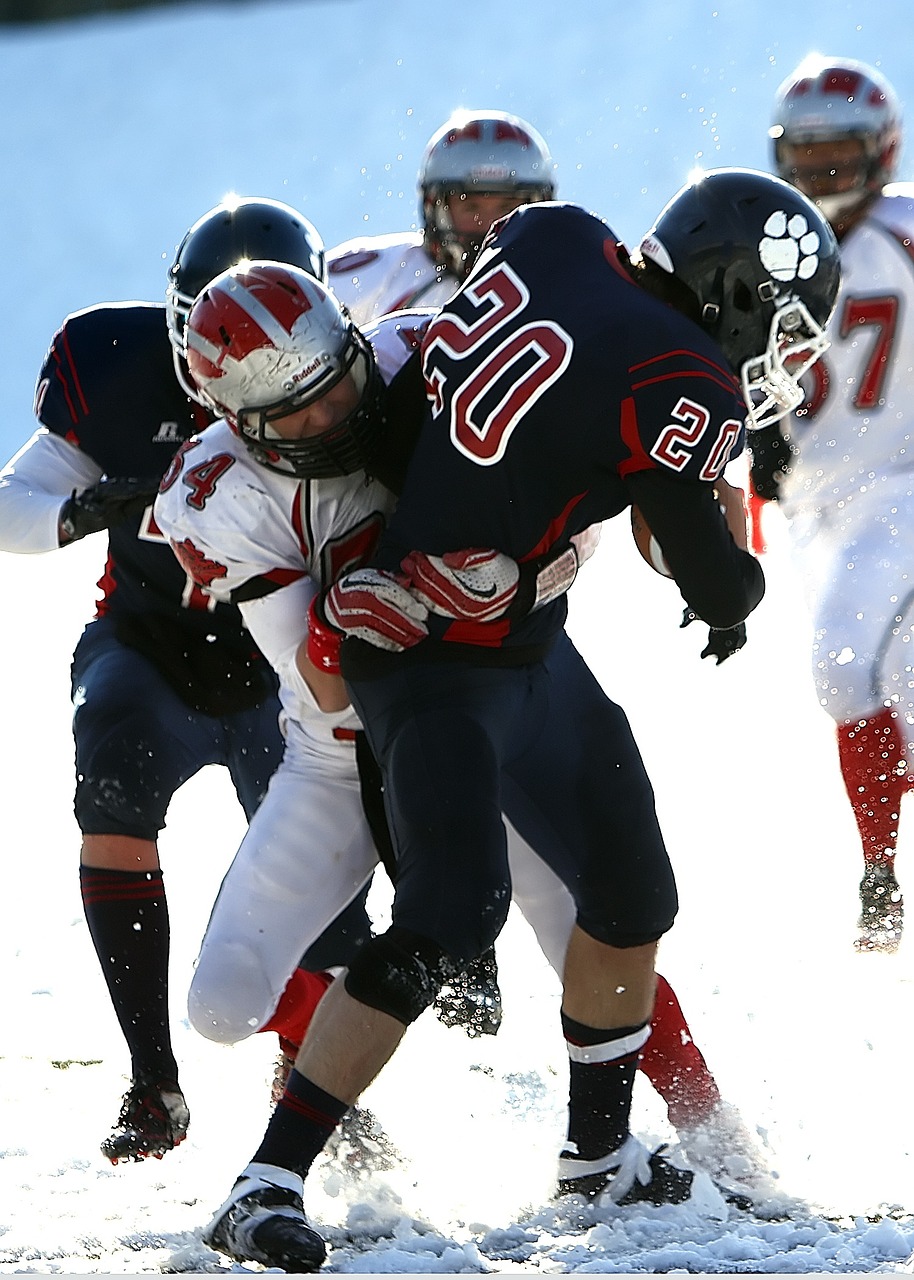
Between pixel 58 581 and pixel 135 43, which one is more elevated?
pixel 135 43

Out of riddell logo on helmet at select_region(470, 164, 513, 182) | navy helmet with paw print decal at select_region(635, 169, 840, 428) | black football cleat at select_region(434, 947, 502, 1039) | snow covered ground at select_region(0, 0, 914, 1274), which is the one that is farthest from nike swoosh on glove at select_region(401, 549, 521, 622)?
riddell logo on helmet at select_region(470, 164, 513, 182)

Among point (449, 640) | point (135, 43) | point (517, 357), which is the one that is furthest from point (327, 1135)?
point (135, 43)

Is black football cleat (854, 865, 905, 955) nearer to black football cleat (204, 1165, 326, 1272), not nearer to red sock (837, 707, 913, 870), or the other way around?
red sock (837, 707, 913, 870)

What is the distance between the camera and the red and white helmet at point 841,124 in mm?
4102

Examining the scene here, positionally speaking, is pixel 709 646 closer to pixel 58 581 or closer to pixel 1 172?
pixel 58 581

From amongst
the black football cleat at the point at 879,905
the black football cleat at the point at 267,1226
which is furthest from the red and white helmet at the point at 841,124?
the black football cleat at the point at 267,1226

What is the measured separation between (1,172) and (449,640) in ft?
37.8

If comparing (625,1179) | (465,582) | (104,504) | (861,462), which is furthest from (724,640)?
(861,462)

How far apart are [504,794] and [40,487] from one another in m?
0.99

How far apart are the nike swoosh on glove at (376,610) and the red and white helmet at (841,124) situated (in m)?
1.93

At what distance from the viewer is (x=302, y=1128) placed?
8.02ft

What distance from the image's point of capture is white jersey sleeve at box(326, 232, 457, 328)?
406 cm

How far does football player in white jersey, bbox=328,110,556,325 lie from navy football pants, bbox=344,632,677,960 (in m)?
1.46

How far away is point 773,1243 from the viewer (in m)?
2.55
